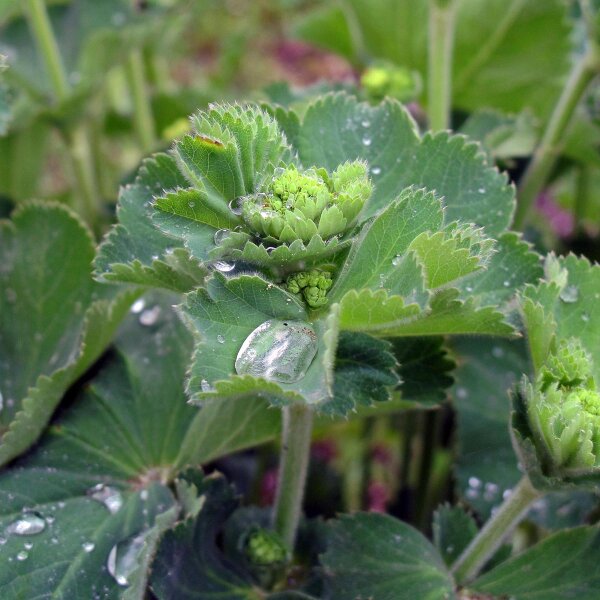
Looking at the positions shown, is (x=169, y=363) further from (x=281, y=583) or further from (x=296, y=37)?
(x=296, y=37)

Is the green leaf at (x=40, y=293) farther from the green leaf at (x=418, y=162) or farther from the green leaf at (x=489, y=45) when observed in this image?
the green leaf at (x=489, y=45)

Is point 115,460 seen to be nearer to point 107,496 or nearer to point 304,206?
point 107,496

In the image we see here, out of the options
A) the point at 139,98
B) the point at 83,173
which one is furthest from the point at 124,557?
the point at 139,98

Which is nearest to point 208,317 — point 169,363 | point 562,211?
point 169,363

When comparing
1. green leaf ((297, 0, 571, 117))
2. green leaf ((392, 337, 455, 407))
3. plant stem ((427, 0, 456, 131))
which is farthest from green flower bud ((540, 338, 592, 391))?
green leaf ((297, 0, 571, 117))

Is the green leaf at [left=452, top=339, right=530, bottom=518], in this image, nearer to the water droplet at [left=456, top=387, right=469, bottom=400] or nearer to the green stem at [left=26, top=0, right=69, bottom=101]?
the water droplet at [left=456, top=387, right=469, bottom=400]

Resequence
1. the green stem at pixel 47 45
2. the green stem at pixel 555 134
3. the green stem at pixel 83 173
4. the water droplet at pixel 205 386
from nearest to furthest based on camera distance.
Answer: the water droplet at pixel 205 386
the green stem at pixel 555 134
the green stem at pixel 47 45
the green stem at pixel 83 173

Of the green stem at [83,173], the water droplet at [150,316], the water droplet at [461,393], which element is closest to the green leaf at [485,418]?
the water droplet at [461,393]
